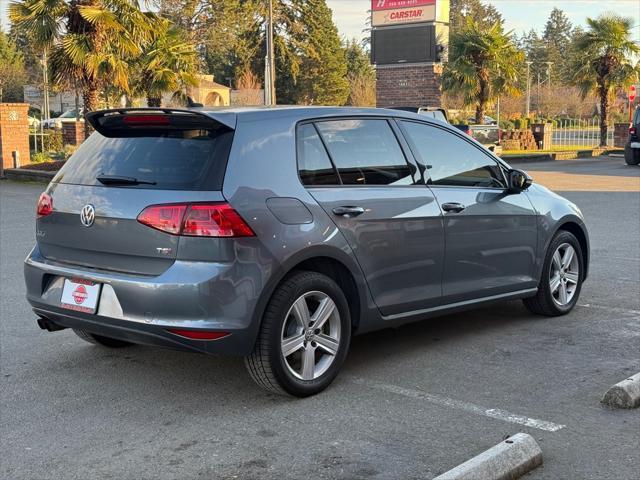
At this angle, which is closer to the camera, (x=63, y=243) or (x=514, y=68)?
(x=63, y=243)

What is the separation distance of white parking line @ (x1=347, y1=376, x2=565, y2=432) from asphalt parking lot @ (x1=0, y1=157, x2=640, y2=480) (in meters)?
0.01

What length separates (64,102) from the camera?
76.7 metres

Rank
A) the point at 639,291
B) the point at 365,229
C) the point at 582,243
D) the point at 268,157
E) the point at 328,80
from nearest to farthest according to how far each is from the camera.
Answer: the point at 268,157 → the point at 365,229 → the point at 582,243 → the point at 639,291 → the point at 328,80

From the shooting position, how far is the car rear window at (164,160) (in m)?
4.39

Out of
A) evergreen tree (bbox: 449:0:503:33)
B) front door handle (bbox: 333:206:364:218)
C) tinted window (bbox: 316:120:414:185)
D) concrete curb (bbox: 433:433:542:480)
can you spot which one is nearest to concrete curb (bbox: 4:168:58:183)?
tinted window (bbox: 316:120:414:185)

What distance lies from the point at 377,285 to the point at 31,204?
1227 cm

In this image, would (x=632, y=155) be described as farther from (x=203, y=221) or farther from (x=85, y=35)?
(x=203, y=221)

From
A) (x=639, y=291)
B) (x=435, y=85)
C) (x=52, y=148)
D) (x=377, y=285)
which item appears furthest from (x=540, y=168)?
(x=377, y=285)

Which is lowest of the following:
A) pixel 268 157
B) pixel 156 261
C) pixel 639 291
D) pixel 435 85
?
pixel 639 291

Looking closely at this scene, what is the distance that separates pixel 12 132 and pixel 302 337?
19461 millimetres

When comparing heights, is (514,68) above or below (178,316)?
above

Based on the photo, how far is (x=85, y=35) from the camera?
20344 millimetres

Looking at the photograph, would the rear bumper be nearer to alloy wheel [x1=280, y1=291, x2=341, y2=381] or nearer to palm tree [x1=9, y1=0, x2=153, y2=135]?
alloy wheel [x1=280, y1=291, x2=341, y2=381]

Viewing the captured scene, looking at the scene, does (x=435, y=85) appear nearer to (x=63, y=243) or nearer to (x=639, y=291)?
(x=639, y=291)
